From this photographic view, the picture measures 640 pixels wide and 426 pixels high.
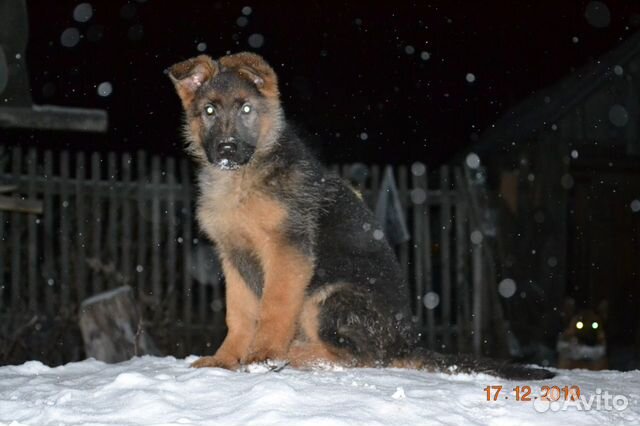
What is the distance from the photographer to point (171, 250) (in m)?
11.3

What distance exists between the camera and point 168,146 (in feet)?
64.2

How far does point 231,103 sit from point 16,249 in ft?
21.0

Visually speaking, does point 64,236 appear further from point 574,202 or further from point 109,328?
point 574,202

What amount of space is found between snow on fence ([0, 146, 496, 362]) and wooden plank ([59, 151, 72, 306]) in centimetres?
1

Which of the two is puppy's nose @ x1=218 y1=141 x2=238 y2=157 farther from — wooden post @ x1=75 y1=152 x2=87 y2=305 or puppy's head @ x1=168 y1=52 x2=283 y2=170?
wooden post @ x1=75 y1=152 x2=87 y2=305

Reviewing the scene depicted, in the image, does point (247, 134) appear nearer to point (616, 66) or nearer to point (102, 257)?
point (102, 257)

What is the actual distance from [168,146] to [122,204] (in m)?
8.47

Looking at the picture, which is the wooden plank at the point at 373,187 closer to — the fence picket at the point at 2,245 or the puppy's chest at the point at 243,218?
the fence picket at the point at 2,245

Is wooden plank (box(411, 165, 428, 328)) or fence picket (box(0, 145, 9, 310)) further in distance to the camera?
wooden plank (box(411, 165, 428, 328))

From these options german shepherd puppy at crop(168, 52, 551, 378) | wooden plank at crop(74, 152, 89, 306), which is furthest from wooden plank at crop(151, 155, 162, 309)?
german shepherd puppy at crop(168, 52, 551, 378)

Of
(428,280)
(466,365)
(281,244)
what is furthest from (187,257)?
(466,365)

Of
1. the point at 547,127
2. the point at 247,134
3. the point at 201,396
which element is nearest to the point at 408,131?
the point at 547,127

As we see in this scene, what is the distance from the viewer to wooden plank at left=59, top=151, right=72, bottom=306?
10672 millimetres

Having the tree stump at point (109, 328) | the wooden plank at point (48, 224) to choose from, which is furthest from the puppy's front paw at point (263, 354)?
the wooden plank at point (48, 224)
